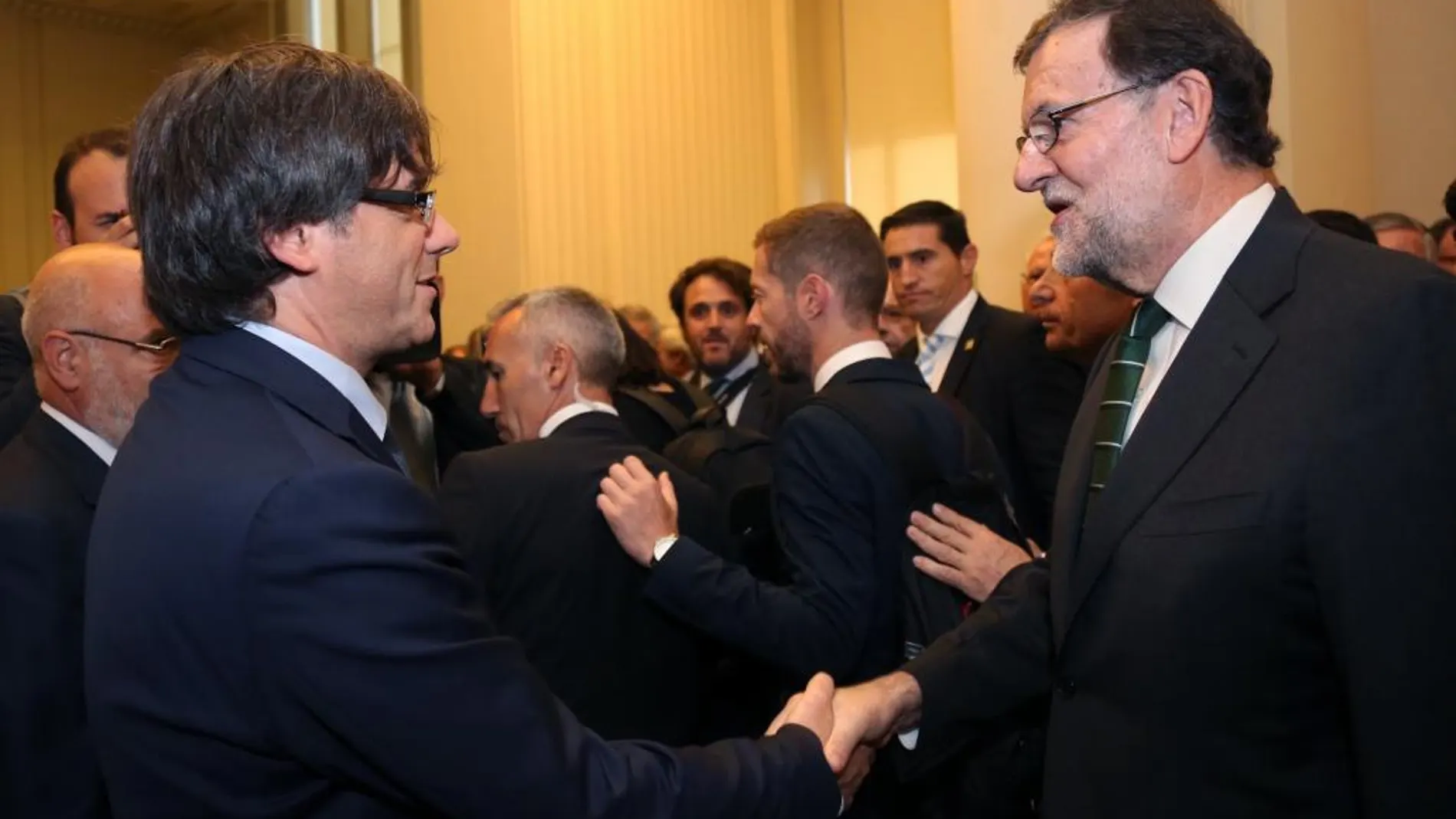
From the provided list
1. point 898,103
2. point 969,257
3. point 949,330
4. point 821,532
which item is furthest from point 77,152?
point 898,103

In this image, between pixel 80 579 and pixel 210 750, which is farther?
pixel 80 579

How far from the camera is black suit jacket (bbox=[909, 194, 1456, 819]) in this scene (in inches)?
61.8

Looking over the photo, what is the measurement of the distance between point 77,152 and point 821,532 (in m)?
2.36

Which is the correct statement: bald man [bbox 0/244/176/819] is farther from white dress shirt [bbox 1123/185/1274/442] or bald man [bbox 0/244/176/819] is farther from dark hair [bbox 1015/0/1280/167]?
dark hair [bbox 1015/0/1280/167]

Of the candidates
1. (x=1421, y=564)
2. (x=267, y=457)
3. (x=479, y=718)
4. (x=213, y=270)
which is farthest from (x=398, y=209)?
(x=1421, y=564)

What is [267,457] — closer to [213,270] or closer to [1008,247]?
[213,270]

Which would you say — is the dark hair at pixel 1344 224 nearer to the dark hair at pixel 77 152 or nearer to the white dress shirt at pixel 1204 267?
the white dress shirt at pixel 1204 267

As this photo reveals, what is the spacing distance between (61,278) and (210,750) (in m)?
1.66

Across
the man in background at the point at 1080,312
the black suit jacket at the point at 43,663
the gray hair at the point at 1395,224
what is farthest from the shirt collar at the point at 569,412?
the gray hair at the point at 1395,224

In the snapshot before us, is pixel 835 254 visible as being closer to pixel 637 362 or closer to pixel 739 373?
pixel 637 362

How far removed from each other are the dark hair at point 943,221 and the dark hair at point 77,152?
9.90 feet

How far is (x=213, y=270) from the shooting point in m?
1.56

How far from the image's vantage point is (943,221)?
210 inches

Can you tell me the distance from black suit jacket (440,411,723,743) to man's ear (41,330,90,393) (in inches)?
33.2
